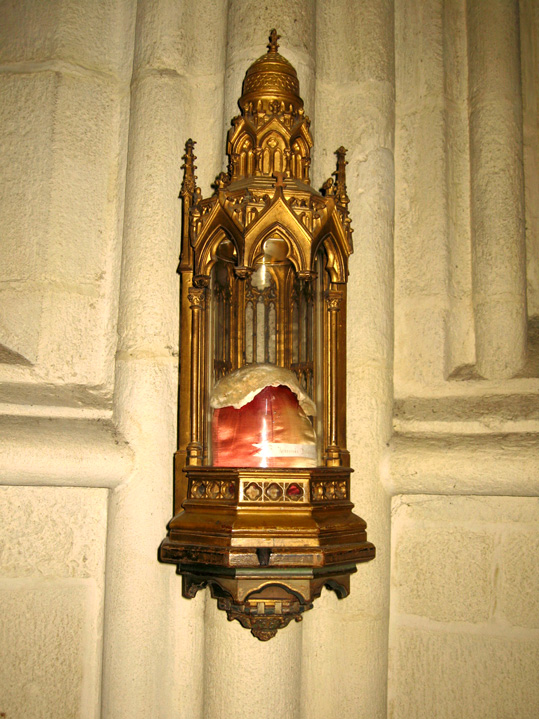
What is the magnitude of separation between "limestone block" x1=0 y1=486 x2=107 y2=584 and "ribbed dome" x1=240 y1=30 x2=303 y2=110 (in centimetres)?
93

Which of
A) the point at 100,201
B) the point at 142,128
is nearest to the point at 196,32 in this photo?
the point at 142,128

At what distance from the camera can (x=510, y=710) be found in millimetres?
1645

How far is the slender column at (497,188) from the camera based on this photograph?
5.88 feet

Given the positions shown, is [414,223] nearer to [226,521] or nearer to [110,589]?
[226,521]

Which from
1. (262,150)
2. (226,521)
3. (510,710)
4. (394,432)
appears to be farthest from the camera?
(394,432)

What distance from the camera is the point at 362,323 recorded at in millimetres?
1747

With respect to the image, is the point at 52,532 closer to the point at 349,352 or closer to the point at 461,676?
the point at 349,352

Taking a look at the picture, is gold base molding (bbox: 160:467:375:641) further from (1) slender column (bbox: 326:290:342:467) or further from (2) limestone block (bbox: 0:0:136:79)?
(2) limestone block (bbox: 0:0:136:79)

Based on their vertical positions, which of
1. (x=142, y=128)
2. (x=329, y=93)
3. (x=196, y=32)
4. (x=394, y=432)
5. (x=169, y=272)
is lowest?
(x=394, y=432)

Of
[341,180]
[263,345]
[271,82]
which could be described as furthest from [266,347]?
[271,82]

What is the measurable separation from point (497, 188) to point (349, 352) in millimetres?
573

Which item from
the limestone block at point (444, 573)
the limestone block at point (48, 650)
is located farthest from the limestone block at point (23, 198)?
the limestone block at point (444, 573)

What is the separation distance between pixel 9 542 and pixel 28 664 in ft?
0.86

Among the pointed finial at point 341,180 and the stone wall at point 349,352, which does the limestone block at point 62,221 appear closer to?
the stone wall at point 349,352
